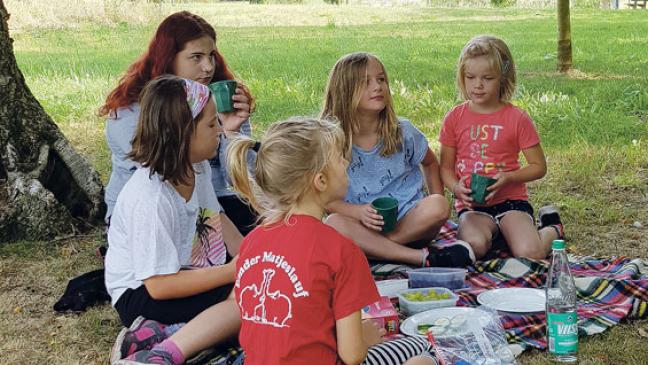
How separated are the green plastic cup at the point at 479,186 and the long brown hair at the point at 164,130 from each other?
5.37ft

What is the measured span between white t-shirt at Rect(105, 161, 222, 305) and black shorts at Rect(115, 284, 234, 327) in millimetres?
55

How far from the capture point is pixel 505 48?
14.2 feet

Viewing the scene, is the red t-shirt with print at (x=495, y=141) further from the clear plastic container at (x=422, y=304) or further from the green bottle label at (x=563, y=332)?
the green bottle label at (x=563, y=332)

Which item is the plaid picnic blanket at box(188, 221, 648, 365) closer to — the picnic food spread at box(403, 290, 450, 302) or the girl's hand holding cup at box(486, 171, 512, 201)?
the picnic food spread at box(403, 290, 450, 302)

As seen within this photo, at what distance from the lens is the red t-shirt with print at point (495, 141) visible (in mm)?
4281

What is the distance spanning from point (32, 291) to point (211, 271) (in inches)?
58.6

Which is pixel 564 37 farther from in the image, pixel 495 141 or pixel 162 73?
pixel 162 73

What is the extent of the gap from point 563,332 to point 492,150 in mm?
1519

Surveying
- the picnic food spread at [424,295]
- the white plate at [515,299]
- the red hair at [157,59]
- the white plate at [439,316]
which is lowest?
the white plate at [515,299]

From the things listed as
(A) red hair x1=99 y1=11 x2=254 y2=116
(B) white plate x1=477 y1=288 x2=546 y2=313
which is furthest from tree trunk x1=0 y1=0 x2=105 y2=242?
(B) white plate x1=477 y1=288 x2=546 y2=313

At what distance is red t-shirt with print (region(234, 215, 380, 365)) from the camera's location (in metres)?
2.29

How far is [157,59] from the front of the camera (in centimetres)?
397

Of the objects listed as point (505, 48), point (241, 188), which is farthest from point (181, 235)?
point (505, 48)

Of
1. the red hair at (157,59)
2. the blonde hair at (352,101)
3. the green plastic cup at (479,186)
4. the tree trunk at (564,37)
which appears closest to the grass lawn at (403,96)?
the tree trunk at (564,37)
